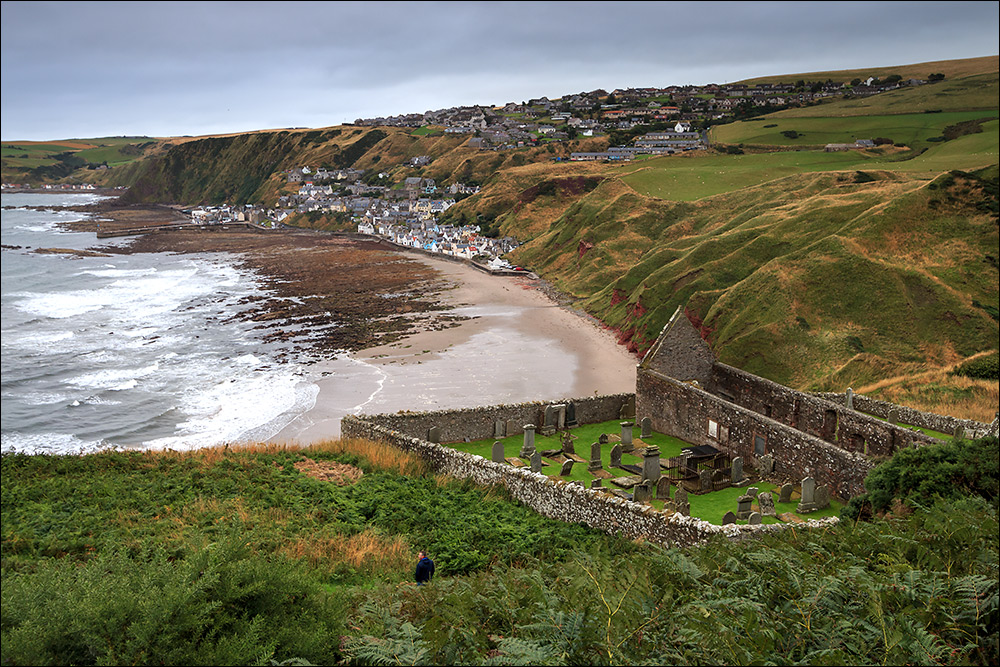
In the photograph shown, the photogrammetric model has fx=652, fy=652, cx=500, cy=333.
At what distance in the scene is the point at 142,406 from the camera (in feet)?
118

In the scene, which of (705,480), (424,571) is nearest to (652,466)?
(705,480)

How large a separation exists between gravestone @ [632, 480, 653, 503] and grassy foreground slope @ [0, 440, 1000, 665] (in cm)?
386

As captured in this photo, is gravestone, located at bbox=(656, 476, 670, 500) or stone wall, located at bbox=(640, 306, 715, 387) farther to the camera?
stone wall, located at bbox=(640, 306, 715, 387)

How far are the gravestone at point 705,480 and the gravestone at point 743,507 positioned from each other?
7.12 feet

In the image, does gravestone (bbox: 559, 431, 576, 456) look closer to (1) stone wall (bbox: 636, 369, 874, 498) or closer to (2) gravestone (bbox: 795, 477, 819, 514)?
(1) stone wall (bbox: 636, 369, 874, 498)

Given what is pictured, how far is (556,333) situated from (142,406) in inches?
1196

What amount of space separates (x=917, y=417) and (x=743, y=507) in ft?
29.1

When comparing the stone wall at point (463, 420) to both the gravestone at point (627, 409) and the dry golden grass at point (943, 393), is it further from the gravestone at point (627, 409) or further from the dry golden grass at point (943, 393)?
the dry golden grass at point (943, 393)

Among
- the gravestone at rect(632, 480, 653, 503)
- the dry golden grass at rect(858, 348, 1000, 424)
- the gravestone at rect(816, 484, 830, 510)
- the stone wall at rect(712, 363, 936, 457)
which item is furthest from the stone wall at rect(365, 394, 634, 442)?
the dry golden grass at rect(858, 348, 1000, 424)

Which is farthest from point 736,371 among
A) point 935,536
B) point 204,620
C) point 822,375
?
point 204,620

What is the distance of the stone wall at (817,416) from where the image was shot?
58.9 ft

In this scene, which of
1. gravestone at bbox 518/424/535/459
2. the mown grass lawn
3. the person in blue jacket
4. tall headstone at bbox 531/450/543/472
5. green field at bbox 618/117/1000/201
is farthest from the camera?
green field at bbox 618/117/1000/201

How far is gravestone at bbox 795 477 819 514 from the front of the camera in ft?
52.4

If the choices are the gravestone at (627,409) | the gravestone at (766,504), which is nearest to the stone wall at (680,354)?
the gravestone at (627,409)
